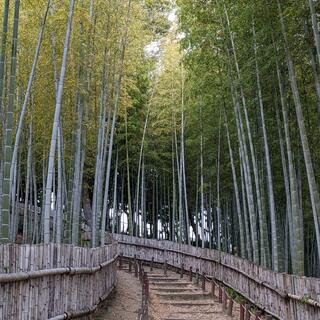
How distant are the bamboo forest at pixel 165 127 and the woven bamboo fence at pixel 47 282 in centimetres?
2

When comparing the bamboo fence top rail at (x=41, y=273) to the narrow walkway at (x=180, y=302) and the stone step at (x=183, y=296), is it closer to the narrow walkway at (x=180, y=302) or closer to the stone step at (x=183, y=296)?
the narrow walkway at (x=180, y=302)

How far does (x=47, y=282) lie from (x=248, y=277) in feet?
14.3

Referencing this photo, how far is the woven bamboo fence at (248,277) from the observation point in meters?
5.07

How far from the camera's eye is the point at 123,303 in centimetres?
793

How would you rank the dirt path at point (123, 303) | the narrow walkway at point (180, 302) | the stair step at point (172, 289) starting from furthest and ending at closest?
the stair step at point (172, 289)
the narrow walkway at point (180, 302)
the dirt path at point (123, 303)

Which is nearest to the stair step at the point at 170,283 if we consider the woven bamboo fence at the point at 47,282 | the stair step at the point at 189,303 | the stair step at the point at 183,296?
the stair step at the point at 183,296

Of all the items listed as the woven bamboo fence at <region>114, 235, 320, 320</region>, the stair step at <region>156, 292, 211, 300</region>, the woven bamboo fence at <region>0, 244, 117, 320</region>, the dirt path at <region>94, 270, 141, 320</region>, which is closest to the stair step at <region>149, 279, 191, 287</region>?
the dirt path at <region>94, 270, 141, 320</region>

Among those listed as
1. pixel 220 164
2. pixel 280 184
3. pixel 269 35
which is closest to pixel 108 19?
pixel 269 35

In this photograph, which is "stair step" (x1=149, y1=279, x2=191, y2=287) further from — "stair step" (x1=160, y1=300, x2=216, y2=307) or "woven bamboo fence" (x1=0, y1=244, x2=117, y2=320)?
"woven bamboo fence" (x1=0, y1=244, x2=117, y2=320)

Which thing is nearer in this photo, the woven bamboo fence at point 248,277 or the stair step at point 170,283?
the woven bamboo fence at point 248,277

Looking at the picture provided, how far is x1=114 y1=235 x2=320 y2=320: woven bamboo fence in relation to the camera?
507 cm

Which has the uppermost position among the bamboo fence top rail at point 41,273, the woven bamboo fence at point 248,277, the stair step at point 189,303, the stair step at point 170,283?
the bamboo fence top rail at point 41,273

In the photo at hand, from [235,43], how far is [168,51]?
369 cm

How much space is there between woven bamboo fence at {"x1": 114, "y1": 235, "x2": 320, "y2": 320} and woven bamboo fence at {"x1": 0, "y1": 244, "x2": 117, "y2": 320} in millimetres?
2318
